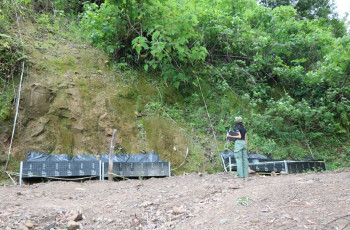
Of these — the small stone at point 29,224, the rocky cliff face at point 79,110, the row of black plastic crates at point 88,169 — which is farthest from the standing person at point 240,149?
the small stone at point 29,224

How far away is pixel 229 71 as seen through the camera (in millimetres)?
12359

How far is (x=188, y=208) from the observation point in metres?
4.21

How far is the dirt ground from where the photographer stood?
3168mm

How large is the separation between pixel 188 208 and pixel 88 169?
410cm

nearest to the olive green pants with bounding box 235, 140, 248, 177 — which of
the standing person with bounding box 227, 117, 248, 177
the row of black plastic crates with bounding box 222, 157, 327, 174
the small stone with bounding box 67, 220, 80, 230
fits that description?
the standing person with bounding box 227, 117, 248, 177

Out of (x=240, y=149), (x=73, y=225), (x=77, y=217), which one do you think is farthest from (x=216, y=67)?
(x=73, y=225)

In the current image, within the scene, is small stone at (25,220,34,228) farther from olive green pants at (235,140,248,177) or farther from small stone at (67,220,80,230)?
olive green pants at (235,140,248,177)

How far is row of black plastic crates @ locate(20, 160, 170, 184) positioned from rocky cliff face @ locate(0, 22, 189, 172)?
0.93 m

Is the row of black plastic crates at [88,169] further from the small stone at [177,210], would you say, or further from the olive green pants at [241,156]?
the small stone at [177,210]

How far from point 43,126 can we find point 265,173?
6827mm

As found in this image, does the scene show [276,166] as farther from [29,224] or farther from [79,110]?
[29,224]

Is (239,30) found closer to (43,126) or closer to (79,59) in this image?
(79,59)

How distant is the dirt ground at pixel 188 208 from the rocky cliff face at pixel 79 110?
2.84m

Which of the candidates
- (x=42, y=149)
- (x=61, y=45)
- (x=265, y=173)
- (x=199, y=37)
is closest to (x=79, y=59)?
(x=61, y=45)
